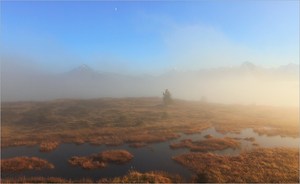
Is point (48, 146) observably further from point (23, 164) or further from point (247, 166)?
point (247, 166)

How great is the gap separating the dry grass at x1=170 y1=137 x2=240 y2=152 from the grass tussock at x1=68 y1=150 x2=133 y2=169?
10.1 metres

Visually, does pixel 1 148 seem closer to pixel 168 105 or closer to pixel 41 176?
pixel 41 176

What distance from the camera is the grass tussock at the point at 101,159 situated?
3209cm

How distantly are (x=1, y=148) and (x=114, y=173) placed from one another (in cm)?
2808

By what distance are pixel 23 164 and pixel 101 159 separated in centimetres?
1129

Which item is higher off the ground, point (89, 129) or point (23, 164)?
point (89, 129)

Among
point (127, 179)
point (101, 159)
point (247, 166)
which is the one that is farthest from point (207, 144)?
point (127, 179)

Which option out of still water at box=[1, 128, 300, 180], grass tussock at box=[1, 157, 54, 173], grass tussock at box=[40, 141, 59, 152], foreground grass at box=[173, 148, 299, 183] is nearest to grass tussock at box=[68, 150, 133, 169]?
still water at box=[1, 128, 300, 180]

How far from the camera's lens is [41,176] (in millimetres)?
28531

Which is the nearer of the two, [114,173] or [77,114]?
[114,173]

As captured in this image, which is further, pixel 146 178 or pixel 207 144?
pixel 207 144

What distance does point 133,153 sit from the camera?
125 feet

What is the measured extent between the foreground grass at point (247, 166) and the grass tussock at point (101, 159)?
8.27 metres

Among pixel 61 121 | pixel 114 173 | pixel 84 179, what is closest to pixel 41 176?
pixel 84 179
